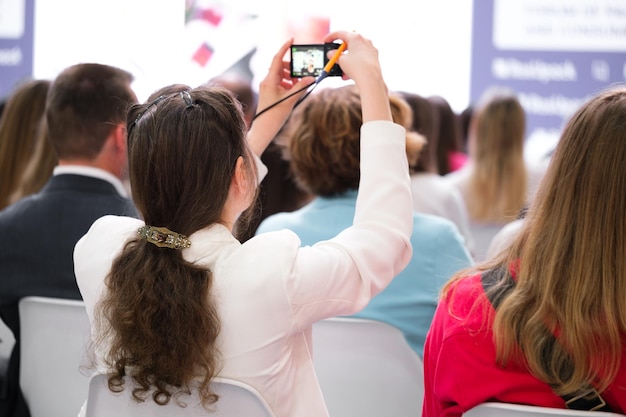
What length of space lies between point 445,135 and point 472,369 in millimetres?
2819

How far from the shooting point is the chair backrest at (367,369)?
179 cm

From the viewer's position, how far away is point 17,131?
2707 millimetres

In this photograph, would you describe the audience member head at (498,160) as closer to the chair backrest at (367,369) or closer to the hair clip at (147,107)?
the chair backrest at (367,369)

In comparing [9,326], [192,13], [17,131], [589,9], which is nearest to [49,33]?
[192,13]

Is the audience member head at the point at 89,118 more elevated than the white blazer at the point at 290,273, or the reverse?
the audience member head at the point at 89,118

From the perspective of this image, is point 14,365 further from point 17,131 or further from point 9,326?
point 17,131

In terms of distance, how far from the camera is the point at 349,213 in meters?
2.08

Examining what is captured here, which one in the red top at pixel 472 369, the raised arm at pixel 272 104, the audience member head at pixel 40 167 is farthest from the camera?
the audience member head at pixel 40 167

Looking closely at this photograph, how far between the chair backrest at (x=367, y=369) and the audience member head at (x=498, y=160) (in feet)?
6.95

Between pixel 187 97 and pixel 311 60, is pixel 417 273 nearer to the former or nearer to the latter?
pixel 311 60

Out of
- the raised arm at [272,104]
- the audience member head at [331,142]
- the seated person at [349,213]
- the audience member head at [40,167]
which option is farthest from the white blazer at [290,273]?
the audience member head at [40,167]

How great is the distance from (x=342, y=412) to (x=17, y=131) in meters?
1.49

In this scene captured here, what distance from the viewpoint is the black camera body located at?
1527 mm

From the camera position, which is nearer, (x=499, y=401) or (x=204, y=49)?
(x=499, y=401)
